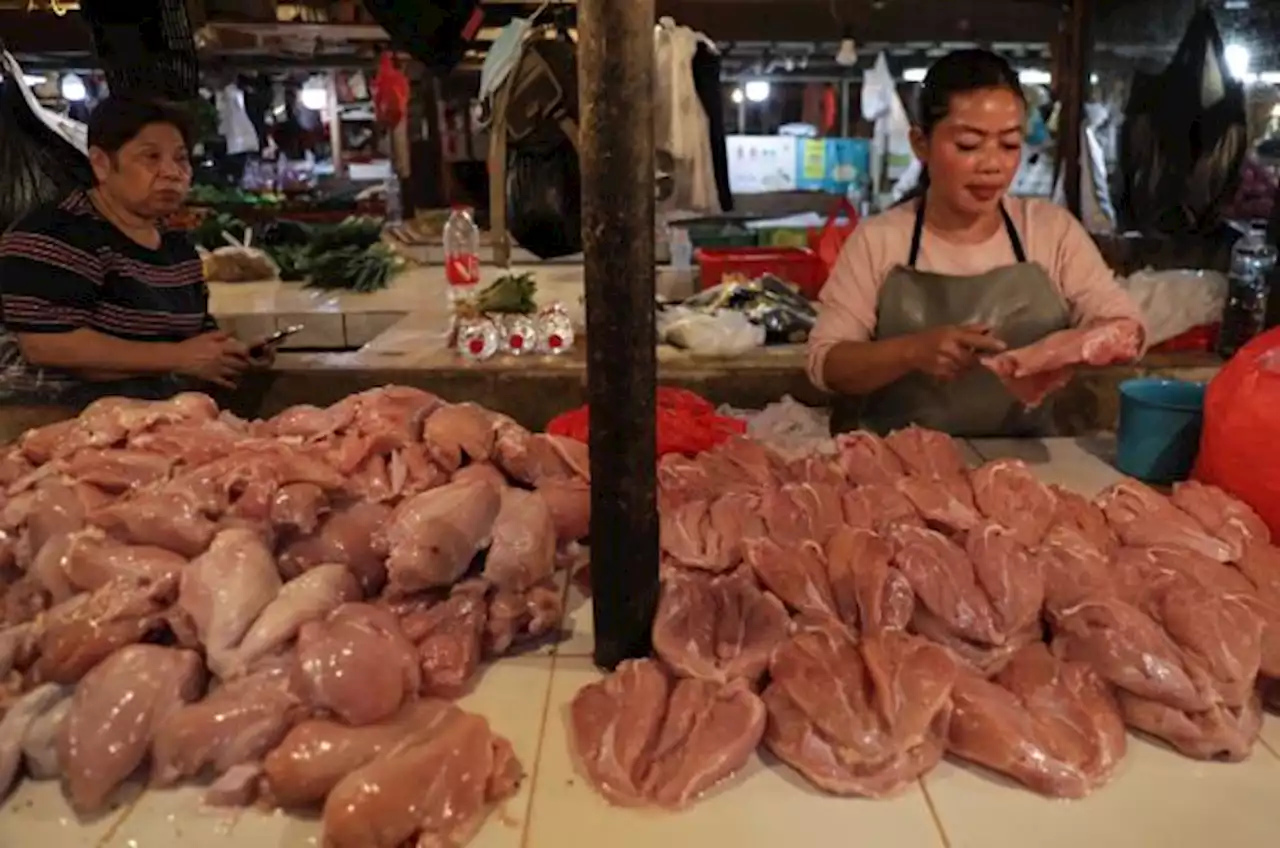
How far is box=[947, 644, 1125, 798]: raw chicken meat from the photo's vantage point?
63.1 inches

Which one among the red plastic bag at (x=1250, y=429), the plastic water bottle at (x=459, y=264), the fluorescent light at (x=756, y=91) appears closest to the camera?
the red plastic bag at (x=1250, y=429)

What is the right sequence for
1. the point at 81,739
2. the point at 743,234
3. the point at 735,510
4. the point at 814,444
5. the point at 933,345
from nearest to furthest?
the point at 81,739 → the point at 735,510 → the point at 933,345 → the point at 814,444 → the point at 743,234

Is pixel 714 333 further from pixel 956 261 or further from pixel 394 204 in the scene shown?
pixel 394 204

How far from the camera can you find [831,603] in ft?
6.42

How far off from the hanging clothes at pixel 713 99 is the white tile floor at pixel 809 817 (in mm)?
5293

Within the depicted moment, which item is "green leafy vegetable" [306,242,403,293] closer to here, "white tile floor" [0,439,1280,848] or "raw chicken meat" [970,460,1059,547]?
"raw chicken meat" [970,460,1059,547]

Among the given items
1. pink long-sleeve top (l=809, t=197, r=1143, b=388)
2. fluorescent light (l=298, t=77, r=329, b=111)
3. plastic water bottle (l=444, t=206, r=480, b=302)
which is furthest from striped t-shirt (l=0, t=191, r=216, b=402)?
fluorescent light (l=298, t=77, r=329, b=111)

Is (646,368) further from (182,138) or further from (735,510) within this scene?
(182,138)

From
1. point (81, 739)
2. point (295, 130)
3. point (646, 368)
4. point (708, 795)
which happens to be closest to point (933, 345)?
point (646, 368)

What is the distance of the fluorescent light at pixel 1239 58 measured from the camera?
5117mm

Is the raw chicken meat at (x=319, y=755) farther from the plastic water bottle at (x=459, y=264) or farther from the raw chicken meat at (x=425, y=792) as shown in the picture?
the plastic water bottle at (x=459, y=264)

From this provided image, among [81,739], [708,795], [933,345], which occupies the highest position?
[933,345]

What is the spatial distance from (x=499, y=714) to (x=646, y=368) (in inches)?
25.2

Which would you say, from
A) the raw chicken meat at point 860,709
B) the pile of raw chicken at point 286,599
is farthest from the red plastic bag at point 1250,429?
the pile of raw chicken at point 286,599
